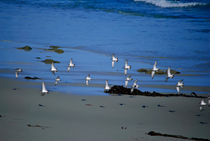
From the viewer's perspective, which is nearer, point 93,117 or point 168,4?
point 93,117

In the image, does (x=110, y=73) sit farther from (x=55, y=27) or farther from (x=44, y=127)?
(x=55, y=27)

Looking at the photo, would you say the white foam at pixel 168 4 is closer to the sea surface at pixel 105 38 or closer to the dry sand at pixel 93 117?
the sea surface at pixel 105 38

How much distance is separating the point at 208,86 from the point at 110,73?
255 centimetres

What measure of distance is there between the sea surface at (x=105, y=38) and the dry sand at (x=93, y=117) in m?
0.96

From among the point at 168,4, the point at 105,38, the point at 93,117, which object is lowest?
the point at 93,117

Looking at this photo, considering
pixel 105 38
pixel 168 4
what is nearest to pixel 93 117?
pixel 105 38

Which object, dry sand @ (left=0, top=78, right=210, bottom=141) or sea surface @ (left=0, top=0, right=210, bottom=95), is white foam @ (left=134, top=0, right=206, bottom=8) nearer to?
sea surface @ (left=0, top=0, right=210, bottom=95)

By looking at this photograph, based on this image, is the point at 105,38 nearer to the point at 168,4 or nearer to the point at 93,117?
the point at 93,117

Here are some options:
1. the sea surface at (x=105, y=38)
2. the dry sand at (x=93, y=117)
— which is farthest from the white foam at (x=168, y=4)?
the dry sand at (x=93, y=117)

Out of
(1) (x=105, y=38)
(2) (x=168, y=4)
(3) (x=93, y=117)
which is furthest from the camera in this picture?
(2) (x=168, y=4)

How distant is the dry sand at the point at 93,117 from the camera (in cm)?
587

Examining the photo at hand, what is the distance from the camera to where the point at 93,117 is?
6.83 m

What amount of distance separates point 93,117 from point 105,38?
13448 millimetres

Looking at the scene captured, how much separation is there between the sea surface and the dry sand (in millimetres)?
958
